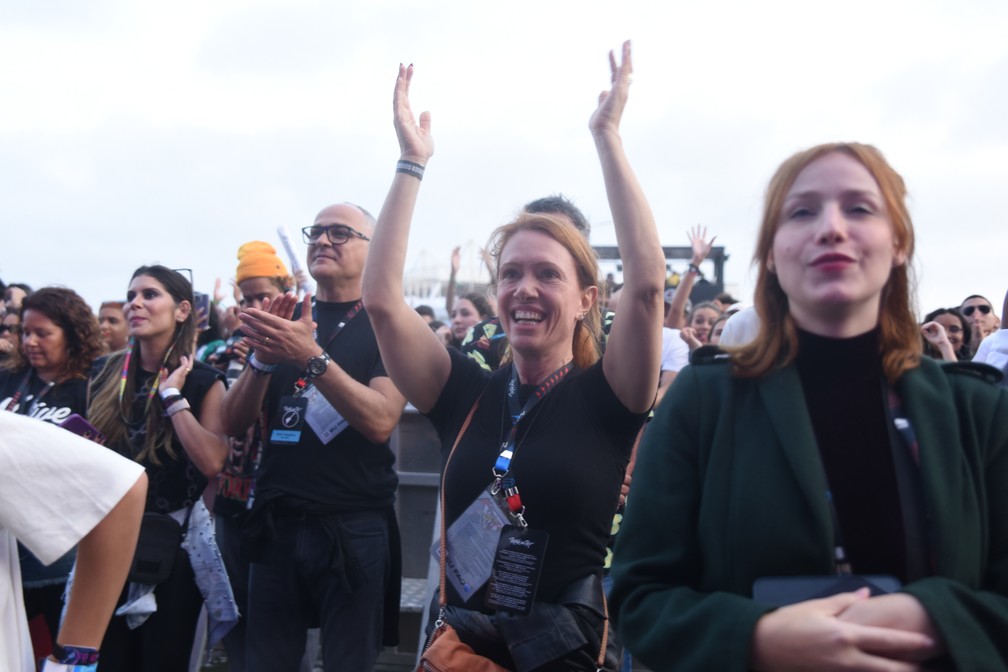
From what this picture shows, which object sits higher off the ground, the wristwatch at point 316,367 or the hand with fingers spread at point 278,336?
the hand with fingers spread at point 278,336

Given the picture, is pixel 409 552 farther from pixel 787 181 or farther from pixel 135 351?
pixel 787 181

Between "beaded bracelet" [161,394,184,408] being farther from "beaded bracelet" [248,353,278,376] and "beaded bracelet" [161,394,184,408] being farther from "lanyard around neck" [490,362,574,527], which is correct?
"lanyard around neck" [490,362,574,527]

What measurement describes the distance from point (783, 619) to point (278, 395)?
2762 mm

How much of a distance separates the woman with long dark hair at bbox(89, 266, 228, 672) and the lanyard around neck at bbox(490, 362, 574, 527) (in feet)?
5.56

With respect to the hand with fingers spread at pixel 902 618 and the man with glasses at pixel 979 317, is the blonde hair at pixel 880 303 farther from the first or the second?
the man with glasses at pixel 979 317

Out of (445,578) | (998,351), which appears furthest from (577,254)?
(998,351)

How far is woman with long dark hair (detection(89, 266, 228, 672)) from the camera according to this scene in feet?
11.7

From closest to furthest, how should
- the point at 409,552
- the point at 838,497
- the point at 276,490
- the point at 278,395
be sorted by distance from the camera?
the point at 838,497, the point at 276,490, the point at 278,395, the point at 409,552

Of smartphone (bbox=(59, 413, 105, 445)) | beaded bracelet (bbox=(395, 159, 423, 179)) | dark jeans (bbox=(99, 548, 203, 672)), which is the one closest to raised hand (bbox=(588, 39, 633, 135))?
beaded bracelet (bbox=(395, 159, 423, 179))

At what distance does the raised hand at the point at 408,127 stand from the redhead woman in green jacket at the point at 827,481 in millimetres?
1369

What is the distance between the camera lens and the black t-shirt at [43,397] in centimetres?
404

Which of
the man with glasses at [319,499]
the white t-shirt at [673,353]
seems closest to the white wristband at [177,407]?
the man with glasses at [319,499]

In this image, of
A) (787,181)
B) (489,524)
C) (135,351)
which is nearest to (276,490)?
(135,351)

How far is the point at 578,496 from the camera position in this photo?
2.36 metres
